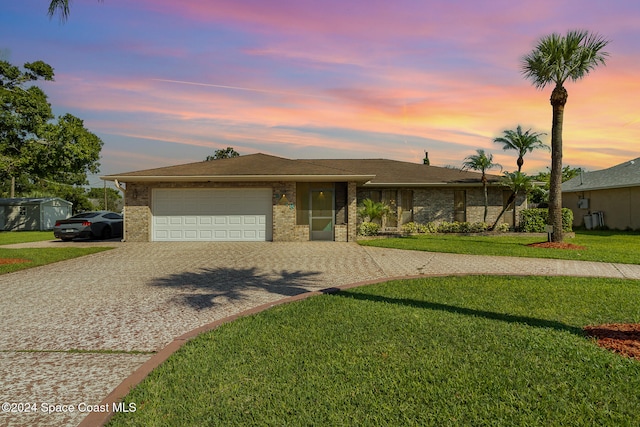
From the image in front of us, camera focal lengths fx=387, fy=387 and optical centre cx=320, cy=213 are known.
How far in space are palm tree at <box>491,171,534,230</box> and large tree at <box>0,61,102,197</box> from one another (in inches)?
1001

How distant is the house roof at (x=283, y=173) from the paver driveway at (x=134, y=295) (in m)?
3.49

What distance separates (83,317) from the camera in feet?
19.5

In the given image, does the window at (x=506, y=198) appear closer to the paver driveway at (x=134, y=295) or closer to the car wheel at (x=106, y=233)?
the paver driveway at (x=134, y=295)

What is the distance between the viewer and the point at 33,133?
25312mm

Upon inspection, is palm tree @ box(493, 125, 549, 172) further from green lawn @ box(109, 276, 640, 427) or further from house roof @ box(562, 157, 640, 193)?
green lawn @ box(109, 276, 640, 427)

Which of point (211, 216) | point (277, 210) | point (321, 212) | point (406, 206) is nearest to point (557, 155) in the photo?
point (406, 206)

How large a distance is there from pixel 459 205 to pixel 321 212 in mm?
8558

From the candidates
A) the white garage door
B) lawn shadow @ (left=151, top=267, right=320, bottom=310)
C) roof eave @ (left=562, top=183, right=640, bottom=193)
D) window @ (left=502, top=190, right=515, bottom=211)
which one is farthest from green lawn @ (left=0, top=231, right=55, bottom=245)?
roof eave @ (left=562, top=183, right=640, bottom=193)

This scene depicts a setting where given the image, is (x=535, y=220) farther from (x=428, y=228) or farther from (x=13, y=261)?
(x=13, y=261)

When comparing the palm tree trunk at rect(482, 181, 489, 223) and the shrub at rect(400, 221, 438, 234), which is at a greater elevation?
the palm tree trunk at rect(482, 181, 489, 223)

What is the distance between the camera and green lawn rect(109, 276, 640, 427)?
300 cm

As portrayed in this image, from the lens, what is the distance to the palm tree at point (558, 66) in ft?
48.1

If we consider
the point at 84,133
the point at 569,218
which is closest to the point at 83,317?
the point at 569,218

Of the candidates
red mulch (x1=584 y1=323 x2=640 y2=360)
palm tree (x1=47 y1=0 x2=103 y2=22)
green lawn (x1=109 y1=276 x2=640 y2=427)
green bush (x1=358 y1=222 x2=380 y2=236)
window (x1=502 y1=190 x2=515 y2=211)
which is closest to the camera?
green lawn (x1=109 y1=276 x2=640 y2=427)
